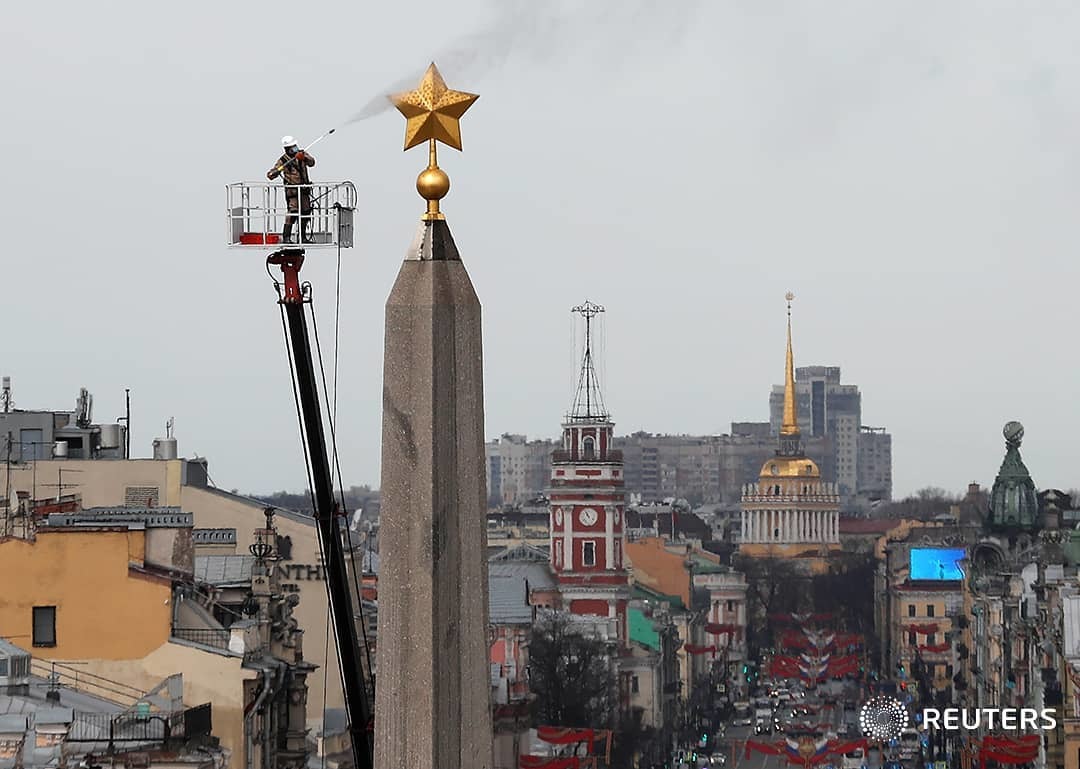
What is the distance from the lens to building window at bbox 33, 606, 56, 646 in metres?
50.2

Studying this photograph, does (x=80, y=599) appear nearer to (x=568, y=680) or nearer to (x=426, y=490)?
(x=426, y=490)

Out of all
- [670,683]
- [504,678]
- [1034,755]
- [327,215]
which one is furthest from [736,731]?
[327,215]

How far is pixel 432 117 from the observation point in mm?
22188

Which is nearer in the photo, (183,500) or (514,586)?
(183,500)

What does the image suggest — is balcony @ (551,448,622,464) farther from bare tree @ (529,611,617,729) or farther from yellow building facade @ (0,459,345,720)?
yellow building facade @ (0,459,345,720)

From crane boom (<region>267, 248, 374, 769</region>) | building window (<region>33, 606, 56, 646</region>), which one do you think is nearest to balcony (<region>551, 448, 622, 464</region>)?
building window (<region>33, 606, 56, 646</region>)

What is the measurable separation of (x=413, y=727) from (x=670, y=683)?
160m

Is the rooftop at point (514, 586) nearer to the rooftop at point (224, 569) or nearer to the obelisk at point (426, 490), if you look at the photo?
the rooftop at point (224, 569)

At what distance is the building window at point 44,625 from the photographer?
5019 centimetres

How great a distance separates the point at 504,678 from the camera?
122 meters

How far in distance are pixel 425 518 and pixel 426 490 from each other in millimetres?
180

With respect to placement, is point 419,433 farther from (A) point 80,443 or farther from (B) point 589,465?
(B) point 589,465

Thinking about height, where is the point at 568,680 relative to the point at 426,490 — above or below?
below

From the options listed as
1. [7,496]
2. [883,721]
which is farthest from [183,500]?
[883,721]
